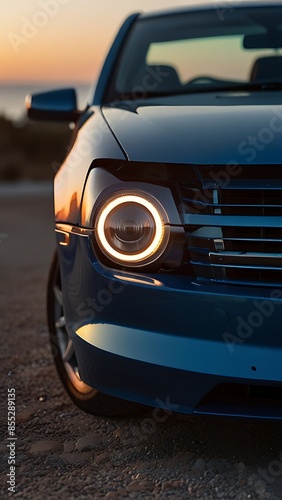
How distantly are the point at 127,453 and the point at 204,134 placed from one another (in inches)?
44.1

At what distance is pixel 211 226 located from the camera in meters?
2.32

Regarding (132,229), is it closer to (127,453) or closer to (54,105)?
(127,453)

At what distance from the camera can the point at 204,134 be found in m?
2.53

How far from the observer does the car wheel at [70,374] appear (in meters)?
2.83

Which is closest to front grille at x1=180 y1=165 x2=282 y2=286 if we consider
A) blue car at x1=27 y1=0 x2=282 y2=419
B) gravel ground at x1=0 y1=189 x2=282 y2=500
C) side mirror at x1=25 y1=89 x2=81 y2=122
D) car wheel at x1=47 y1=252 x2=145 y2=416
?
blue car at x1=27 y1=0 x2=282 y2=419

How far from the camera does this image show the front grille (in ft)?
7.50

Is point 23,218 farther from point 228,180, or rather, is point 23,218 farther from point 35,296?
point 228,180

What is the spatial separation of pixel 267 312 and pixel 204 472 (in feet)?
2.03

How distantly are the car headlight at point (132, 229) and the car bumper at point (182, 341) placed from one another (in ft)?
0.21

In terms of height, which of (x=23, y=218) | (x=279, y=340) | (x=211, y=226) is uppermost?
(x=211, y=226)

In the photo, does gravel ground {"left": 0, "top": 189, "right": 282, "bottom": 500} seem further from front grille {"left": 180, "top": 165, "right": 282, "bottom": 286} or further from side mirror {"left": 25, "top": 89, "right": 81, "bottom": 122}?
side mirror {"left": 25, "top": 89, "right": 81, "bottom": 122}

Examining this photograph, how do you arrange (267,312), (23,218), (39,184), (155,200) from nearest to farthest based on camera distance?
1. (267,312)
2. (155,200)
3. (23,218)
4. (39,184)

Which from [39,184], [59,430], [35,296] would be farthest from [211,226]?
[39,184]

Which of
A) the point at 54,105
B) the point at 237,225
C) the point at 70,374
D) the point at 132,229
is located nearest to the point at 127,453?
the point at 70,374
